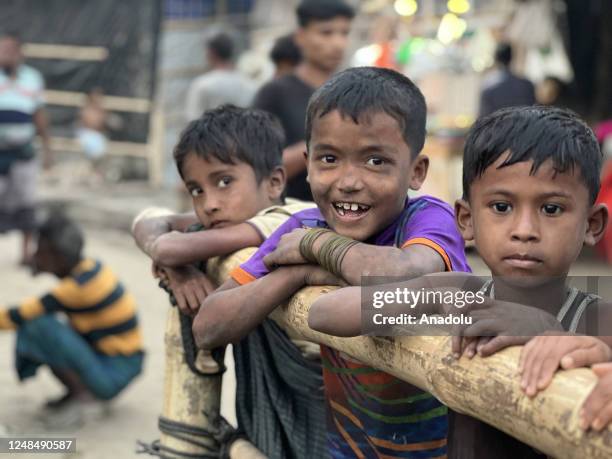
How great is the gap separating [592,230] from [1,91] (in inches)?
315

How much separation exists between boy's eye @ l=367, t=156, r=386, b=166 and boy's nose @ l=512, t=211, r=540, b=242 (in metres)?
0.47

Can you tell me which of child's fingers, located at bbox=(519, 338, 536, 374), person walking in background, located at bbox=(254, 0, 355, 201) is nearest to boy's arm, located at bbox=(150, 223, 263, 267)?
child's fingers, located at bbox=(519, 338, 536, 374)

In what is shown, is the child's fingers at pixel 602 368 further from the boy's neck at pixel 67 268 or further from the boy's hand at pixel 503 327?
the boy's neck at pixel 67 268

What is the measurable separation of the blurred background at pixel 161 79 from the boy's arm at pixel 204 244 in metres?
2.40

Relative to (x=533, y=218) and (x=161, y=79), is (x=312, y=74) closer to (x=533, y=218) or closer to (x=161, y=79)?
(x=533, y=218)

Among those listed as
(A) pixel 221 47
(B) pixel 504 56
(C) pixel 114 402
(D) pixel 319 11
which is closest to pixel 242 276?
(D) pixel 319 11

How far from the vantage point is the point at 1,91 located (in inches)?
365

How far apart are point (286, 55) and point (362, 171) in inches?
182

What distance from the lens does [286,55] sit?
22.2 ft

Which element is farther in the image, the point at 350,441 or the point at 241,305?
the point at 350,441

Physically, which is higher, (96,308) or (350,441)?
(350,441)

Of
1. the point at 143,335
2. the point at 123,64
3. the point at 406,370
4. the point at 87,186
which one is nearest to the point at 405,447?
the point at 406,370

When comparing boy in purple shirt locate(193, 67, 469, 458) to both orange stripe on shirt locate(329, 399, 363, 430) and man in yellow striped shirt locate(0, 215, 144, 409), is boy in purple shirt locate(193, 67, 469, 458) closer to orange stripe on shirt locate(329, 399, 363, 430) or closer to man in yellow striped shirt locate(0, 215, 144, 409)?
orange stripe on shirt locate(329, 399, 363, 430)

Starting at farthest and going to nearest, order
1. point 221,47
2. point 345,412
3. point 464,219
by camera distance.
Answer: point 221,47 → point 345,412 → point 464,219
